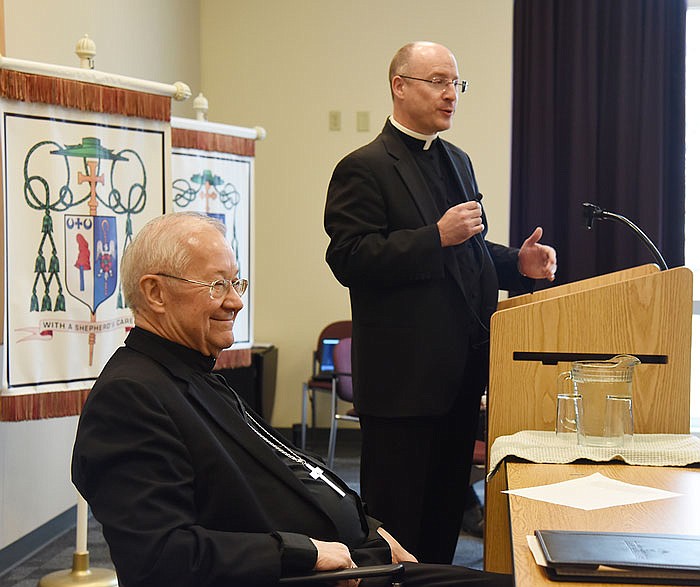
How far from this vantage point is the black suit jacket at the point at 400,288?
2.49m

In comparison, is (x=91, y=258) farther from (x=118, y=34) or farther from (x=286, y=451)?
(x=118, y=34)

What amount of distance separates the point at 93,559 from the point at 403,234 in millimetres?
1978

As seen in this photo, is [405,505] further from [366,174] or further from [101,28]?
[101,28]

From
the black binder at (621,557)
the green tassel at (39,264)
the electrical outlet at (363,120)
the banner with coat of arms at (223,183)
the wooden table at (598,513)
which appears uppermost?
the electrical outlet at (363,120)

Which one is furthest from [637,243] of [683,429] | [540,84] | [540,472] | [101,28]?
[540,472]

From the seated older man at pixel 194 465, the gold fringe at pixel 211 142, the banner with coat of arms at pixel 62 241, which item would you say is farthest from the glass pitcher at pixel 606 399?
the gold fringe at pixel 211 142

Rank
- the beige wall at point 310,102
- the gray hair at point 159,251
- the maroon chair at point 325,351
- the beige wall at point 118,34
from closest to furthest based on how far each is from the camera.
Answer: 1. the gray hair at point 159,251
2. the beige wall at point 118,34
3. the maroon chair at point 325,351
4. the beige wall at point 310,102

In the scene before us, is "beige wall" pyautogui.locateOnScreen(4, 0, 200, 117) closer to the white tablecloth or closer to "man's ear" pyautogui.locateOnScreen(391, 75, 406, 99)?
"man's ear" pyautogui.locateOnScreen(391, 75, 406, 99)

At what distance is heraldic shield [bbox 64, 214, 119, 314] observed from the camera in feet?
10.3

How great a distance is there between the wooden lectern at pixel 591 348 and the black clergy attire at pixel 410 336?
0.41m

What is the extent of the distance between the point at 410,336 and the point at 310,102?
366 centimetres

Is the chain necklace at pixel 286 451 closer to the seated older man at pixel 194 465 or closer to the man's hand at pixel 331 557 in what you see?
the seated older man at pixel 194 465

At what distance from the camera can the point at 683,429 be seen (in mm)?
2104

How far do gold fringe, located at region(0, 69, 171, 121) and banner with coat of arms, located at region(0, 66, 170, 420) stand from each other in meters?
0.03
